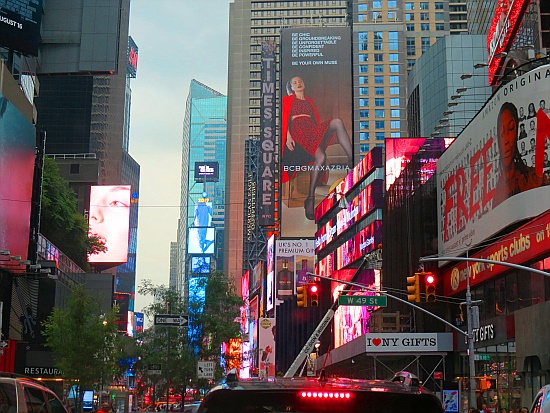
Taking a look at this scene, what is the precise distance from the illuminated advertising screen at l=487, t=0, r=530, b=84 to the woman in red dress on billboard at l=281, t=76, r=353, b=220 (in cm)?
6786

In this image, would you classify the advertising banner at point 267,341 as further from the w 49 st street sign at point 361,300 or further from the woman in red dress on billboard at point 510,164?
the w 49 st street sign at point 361,300

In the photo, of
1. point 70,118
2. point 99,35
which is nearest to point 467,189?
point 99,35

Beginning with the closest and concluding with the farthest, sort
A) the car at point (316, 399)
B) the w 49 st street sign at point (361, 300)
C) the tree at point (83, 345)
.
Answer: the car at point (316, 399)
the w 49 st street sign at point (361, 300)
the tree at point (83, 345)

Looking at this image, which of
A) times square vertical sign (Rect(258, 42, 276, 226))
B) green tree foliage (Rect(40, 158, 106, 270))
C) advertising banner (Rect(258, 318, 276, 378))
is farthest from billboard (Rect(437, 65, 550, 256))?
times square vertical sign (Rect(258, 42, 276, 226))

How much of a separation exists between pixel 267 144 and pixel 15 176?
94.3 meters

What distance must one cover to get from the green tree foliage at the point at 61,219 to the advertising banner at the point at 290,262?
127ft

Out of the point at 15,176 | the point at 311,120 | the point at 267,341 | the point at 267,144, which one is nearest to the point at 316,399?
the point at 15,176

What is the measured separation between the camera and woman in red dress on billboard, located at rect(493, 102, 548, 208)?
142 ft

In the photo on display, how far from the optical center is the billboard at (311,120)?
136 m

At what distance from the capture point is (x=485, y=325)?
4962 cm

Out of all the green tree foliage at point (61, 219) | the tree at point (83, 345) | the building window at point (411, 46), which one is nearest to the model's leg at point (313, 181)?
the green tree foliage at point (61, 219)

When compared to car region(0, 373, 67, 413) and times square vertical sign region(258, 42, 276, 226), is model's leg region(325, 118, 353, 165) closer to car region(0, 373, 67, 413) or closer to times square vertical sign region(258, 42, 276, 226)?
times square vertical sign region(258, 42, 276, 226)

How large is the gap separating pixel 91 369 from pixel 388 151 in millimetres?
30954

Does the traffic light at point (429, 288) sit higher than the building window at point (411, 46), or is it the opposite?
the building window at point (411, 46)
